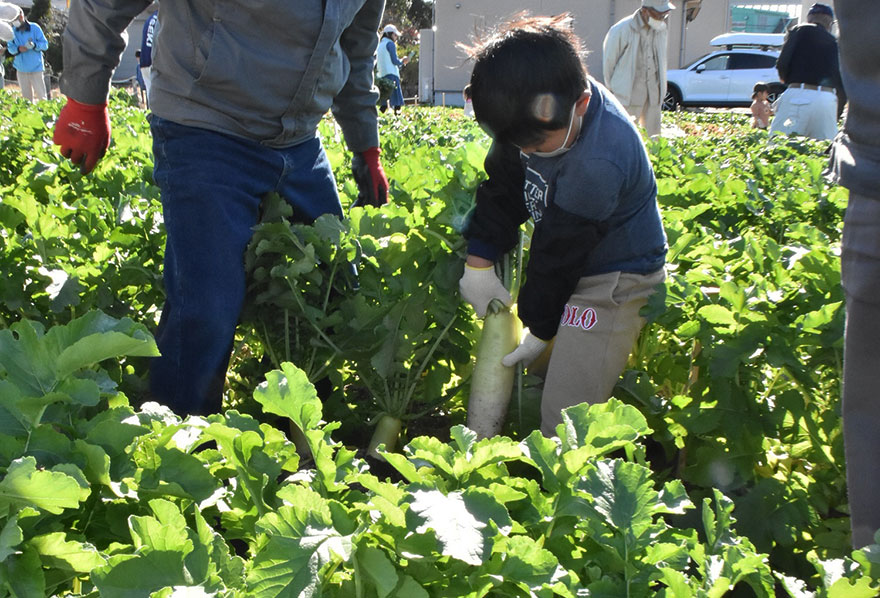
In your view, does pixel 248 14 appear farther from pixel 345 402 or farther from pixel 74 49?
pixel 345 402

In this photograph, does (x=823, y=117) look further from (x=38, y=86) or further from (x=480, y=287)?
(x=38, y=86)

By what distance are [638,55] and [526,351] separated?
21.2 feet

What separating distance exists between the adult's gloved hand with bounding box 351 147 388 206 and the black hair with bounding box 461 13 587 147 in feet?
3.73

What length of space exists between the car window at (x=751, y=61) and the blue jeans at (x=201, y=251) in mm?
27130

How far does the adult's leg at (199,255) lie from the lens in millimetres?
2521

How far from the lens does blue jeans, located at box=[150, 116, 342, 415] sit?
2.52 m

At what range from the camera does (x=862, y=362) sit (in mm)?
1879

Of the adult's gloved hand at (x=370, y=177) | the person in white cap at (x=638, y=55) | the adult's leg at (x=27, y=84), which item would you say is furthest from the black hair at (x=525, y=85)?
the adult's leg at (x=27, y=84)

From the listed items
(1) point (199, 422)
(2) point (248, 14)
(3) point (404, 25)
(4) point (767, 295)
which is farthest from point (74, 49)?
(3) point (404, 25)

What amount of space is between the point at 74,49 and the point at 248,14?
0.59 m

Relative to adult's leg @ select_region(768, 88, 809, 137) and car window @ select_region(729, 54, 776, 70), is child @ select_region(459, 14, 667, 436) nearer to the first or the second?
adult's leg @ select_region(768, 88, 809, 137)

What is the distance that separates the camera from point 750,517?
2.34 m

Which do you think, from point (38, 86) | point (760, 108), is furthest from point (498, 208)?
point (38, 86)

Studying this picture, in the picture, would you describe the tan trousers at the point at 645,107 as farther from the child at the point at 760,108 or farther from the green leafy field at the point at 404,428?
the child at the point at 760,108
